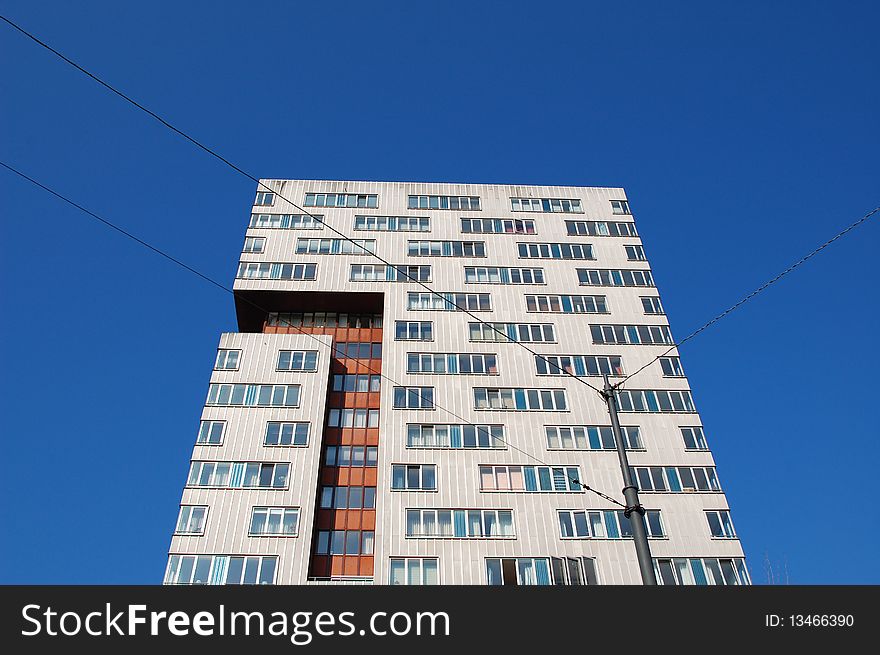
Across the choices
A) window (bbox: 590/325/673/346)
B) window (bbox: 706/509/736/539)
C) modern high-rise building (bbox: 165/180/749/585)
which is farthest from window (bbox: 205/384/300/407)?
window (bbox: 706/509/736/539)

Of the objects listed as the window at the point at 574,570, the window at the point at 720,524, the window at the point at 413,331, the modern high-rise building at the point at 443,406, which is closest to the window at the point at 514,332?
the modern high-rise building at the point at 443,406

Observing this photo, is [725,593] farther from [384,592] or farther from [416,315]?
[416,315]

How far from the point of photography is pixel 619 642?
8898mm

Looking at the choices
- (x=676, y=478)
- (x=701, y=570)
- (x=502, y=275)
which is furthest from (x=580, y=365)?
(x=701, y=570)

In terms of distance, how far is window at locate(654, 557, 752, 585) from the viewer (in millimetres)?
40781

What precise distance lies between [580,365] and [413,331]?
12633 mm

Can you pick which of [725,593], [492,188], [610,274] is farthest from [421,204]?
[725,593]

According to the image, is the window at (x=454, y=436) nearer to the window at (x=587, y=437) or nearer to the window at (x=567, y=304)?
the window at (x=587, y=437)

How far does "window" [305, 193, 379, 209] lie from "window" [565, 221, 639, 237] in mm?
17479

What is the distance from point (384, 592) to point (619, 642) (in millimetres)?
3045

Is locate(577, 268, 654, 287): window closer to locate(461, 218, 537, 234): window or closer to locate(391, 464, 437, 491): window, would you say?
locate(461, 218, 537, 234): window

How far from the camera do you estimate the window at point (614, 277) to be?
57.0 m

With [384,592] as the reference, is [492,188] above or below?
above

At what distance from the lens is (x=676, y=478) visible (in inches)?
1790
